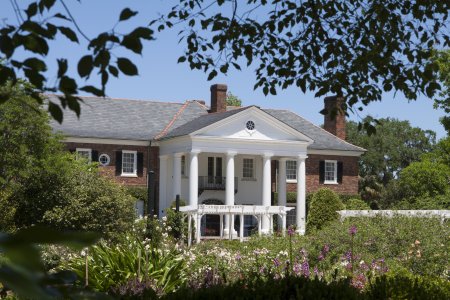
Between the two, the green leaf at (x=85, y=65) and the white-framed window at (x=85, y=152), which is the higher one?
the white-framed window at (x=85, y=152)

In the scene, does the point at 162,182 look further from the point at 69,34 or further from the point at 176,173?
the point at 69,34

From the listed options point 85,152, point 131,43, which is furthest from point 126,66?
point 85,152

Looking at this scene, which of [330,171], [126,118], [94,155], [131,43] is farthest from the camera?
[330,171]

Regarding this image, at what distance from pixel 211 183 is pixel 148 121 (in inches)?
220

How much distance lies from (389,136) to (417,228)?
6113cm

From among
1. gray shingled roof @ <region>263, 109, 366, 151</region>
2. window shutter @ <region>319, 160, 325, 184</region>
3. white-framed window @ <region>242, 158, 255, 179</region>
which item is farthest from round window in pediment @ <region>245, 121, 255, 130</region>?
window shutter @ <region>319, 160, 325, 184</region>

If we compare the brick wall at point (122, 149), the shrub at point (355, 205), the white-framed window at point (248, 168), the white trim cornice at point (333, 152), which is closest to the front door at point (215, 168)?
the white-framed window at point (248, 168)

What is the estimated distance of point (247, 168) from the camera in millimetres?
46281

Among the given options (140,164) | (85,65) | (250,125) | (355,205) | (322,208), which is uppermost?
(250,125)

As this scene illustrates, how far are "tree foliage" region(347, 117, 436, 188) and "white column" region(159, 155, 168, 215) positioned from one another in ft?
114

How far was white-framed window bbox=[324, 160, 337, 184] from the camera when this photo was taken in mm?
47375

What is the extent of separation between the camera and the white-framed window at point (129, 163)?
42906 millimetres

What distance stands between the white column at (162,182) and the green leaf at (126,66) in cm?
4100

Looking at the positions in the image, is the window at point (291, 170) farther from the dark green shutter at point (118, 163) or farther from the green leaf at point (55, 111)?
the green leaf at point (55, 111)
